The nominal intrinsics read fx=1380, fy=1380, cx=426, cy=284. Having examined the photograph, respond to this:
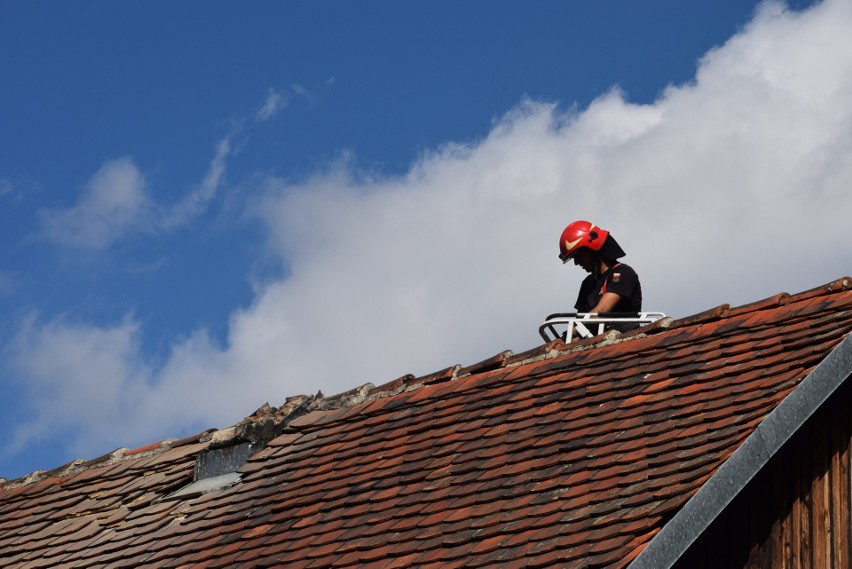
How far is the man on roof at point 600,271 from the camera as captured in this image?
11.0 metres

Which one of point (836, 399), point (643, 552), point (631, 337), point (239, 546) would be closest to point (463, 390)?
point (631, 337)

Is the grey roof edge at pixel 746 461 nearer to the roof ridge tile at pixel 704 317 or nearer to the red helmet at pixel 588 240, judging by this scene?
the roof ridge tile at pixel 704 317

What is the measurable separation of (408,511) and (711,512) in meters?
2.13

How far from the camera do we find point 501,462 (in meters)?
8.16

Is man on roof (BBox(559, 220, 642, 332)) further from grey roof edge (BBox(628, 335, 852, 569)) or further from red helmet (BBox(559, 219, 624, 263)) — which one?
grey roof edge (BBox(628, 335, 852, 569))

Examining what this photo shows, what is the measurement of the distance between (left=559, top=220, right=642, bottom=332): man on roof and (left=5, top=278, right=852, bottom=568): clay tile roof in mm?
1472

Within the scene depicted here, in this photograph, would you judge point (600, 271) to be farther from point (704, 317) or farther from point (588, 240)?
point (704, 317)

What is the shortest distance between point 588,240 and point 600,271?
311mm

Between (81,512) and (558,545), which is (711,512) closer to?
(558,545)

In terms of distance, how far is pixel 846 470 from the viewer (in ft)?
24.1

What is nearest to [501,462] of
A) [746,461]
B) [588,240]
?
[746,461]

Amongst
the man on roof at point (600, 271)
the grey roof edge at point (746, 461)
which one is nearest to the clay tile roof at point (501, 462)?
the grey roof edge at point (746, 461)

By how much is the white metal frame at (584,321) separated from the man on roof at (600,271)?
0.20m

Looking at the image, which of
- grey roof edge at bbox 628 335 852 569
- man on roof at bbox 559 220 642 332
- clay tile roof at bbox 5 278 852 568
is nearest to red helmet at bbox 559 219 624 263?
man on roof at bbox 559 220 642 332
